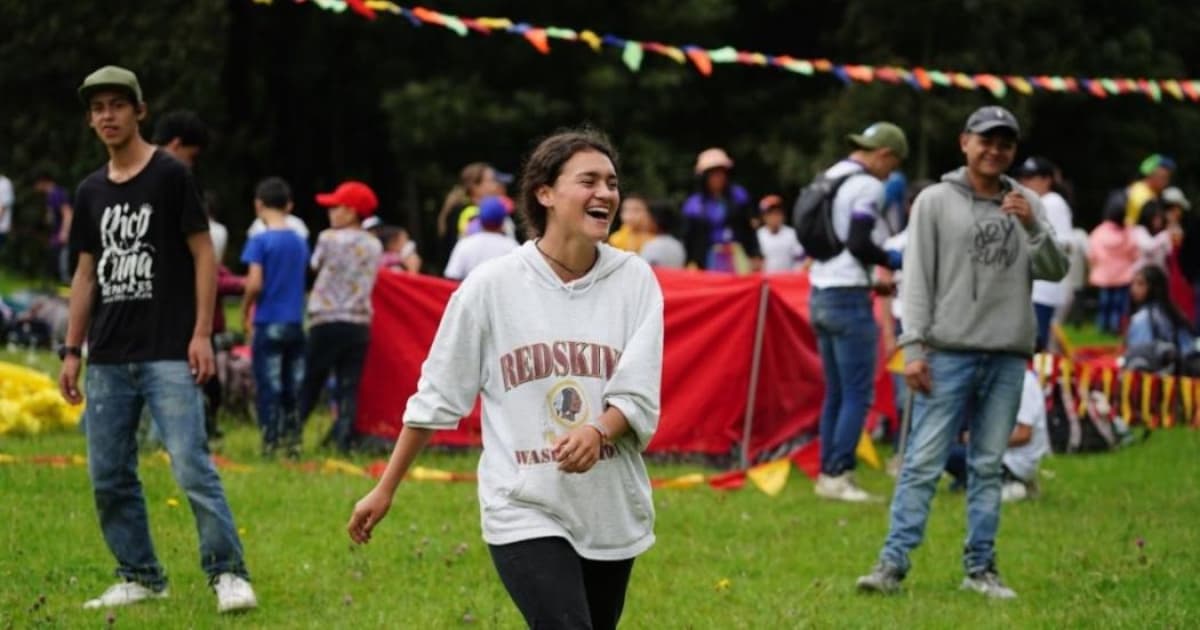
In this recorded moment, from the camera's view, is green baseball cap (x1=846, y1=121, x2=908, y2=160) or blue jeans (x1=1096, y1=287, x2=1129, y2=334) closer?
green baseball cap (x1=846, y1=121, x2=908, y2=160)

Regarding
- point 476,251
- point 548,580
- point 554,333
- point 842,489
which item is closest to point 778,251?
point 476,251

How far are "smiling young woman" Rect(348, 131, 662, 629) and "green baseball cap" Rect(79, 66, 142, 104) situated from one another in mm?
2579

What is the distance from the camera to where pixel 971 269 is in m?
7.86

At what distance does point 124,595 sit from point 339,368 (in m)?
4.98

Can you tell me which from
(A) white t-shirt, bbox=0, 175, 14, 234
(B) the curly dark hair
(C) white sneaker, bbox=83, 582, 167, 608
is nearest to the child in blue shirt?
(C) white sneaker, bbox=83, 582, 167, 608

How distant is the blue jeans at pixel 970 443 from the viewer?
25.8ft

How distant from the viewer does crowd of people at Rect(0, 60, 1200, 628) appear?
4.96m

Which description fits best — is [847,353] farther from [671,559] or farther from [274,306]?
[274,306]

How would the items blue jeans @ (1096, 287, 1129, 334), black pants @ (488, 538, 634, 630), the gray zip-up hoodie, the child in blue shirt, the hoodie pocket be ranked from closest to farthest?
1. black pants @ (488, 538, 634, 630)
2. the hoodie pocket
3. the gray zip-up hoodie
4. the child in blue shirt
5. blue jeans @ (1096, 287, 1129, 334)

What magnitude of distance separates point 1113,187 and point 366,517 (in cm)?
3188

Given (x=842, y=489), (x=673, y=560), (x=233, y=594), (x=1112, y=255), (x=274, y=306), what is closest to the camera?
(x=233, y=594)

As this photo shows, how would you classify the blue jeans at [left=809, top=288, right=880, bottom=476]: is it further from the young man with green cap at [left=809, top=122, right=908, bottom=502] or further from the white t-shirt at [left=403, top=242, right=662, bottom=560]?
the white t-shirt at [left=403, top=242, right=662, bottom=560]

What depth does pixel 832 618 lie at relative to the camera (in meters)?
7.36

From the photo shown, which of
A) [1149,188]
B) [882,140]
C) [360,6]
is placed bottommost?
[1149,188]
